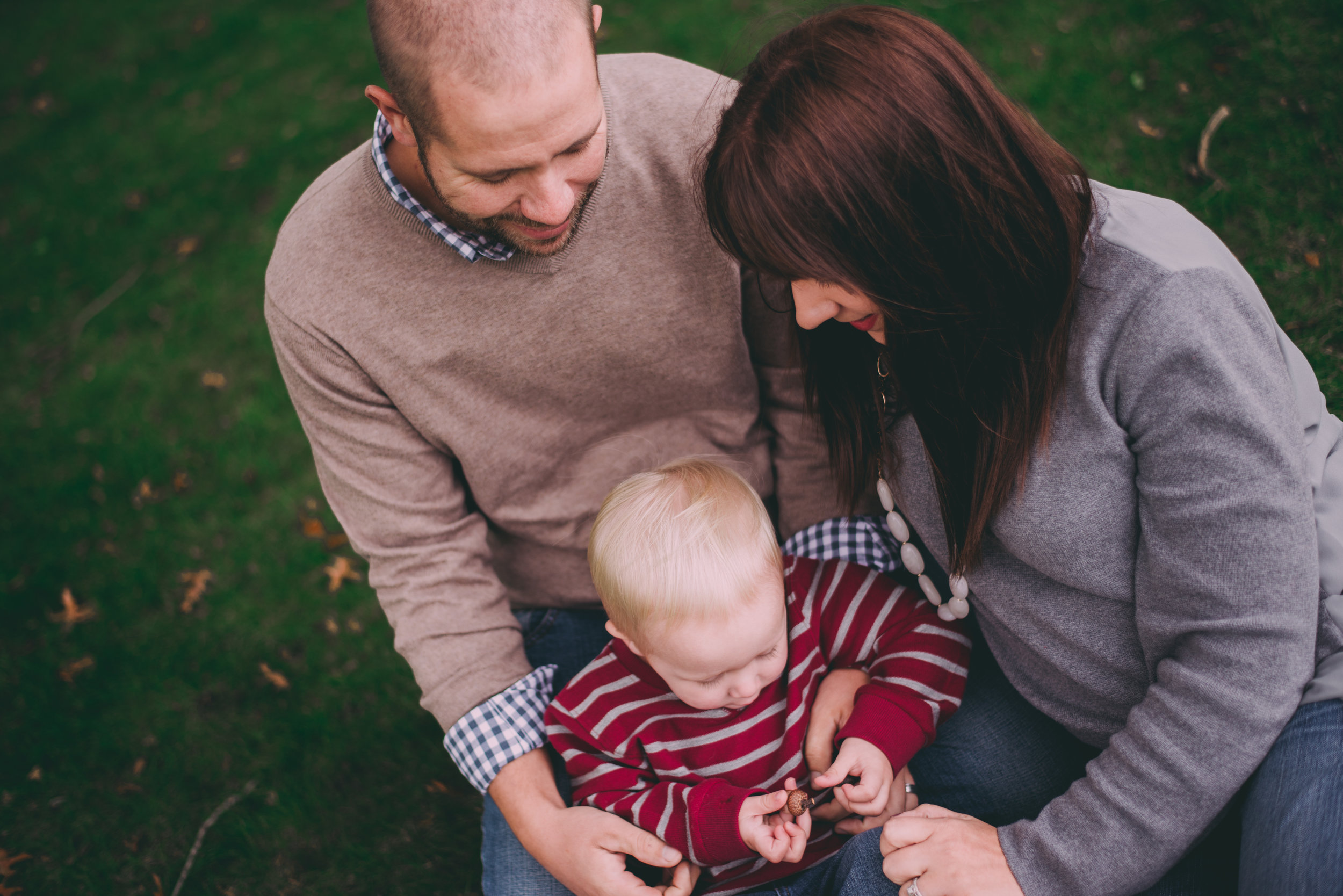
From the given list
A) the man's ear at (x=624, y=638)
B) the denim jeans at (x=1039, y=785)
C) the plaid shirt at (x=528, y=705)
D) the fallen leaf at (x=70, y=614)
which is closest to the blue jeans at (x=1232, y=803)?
the denim jeans at (x=1039, y=785)

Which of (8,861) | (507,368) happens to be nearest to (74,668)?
(8,861)

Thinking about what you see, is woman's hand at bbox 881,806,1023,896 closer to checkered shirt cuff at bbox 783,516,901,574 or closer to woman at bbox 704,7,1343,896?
woman at bbox 704,7,1343,896

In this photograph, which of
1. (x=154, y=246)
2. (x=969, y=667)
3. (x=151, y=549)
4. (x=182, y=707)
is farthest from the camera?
(x=154, y=246)

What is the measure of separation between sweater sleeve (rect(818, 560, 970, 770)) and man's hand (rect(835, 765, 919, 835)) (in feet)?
0.32

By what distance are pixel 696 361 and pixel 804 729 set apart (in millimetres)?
1019

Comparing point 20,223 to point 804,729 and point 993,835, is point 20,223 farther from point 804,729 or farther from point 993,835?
point 993,835

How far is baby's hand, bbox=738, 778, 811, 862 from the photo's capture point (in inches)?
74.2

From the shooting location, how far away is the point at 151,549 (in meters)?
4.12

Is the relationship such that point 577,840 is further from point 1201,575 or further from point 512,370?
point 1201,575

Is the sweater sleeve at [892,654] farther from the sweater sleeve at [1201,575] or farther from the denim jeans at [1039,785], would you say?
the sweater sleeve at [1201,575]

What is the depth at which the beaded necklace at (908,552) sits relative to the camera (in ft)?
6.80

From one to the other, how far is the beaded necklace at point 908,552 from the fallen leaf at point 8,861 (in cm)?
343

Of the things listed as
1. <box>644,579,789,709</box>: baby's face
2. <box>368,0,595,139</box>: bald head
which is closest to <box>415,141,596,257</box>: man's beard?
<box>368,0,595,139</box>: bald head

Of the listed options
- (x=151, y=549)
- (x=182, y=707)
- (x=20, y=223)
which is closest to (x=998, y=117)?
(x=182, y=707)
